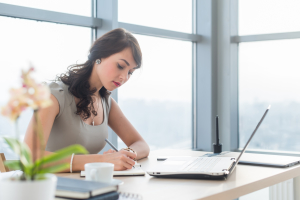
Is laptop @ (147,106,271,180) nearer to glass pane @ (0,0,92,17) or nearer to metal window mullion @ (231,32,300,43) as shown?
glass pane @ (0,0,92,17)

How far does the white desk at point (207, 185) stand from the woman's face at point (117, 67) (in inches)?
23.8

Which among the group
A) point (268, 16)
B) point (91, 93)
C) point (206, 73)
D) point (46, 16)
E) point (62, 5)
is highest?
point (268, 16)

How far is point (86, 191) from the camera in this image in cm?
71

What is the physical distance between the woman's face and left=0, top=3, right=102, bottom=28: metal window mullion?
30.6 inches

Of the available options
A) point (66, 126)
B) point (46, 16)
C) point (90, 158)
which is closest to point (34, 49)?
point (46, 16)

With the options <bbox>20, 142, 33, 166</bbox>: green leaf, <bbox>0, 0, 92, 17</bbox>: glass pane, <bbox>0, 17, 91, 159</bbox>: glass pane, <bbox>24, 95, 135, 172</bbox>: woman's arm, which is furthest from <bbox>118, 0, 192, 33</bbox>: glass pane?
<bbox>20, 142, 33, 166</bbox>: green leaf

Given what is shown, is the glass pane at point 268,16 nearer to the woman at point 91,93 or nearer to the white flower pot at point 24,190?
the woman at point 91,93

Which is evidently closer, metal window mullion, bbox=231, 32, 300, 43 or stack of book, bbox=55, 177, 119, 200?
stack of book, bbox=55, 177, 119, 200

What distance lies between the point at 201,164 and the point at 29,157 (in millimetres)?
749

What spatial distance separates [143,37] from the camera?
2.89m

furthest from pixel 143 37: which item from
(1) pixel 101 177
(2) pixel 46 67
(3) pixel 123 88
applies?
(1) pixel 101 177

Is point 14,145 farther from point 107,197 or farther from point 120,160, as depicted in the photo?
point 120,160

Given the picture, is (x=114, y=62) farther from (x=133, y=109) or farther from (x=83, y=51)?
(x=133, y=109)

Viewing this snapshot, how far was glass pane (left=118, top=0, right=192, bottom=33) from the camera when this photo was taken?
9.05 feet
